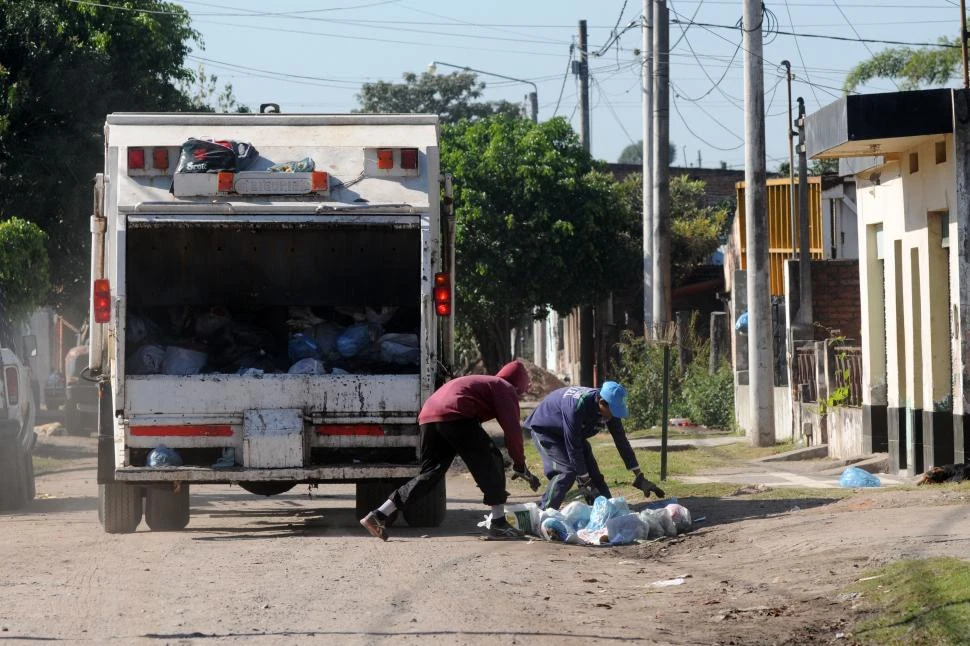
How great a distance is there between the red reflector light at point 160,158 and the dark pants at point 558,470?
11.4 feet

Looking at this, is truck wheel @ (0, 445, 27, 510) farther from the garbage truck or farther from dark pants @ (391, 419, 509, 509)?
dark pants @ (391, 419, 509, 509)

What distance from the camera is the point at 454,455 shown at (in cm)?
1055

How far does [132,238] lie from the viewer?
12.0m

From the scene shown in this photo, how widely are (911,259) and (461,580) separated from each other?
783cm

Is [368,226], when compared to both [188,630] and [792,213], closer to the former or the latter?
[188,630]

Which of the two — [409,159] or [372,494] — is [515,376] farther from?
[372,494]

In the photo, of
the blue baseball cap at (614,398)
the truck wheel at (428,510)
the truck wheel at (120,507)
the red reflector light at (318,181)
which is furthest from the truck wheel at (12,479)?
the blue baseball cap at (614,398)

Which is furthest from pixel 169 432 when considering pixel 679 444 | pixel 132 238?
pixel 679 444

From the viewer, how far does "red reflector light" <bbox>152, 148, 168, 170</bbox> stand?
11047 millimetres

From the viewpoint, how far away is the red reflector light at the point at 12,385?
14.2m

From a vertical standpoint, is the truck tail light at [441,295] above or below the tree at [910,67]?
below

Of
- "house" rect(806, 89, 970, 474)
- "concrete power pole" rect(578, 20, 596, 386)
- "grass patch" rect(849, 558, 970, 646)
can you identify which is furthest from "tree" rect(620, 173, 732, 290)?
"grass patch" rect(849, 558, 970, 646)

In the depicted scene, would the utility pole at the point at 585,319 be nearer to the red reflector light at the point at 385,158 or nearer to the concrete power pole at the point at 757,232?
the concrete power pole at the point at 757,232

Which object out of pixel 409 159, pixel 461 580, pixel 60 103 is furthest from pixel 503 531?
pixel 60 103
